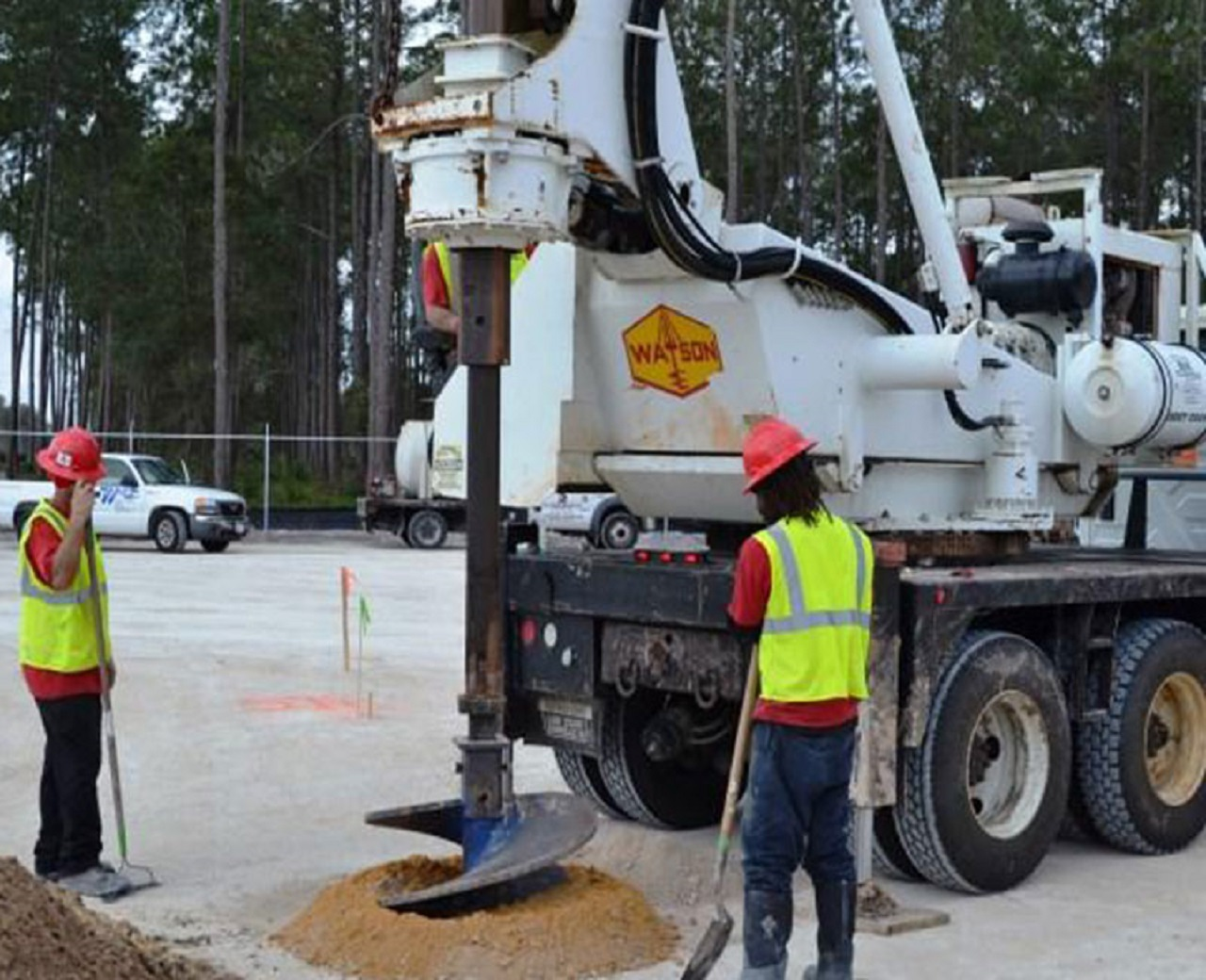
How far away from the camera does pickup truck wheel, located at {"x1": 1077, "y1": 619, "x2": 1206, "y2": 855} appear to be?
8500 millimetres

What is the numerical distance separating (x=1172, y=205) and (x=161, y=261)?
103 ft

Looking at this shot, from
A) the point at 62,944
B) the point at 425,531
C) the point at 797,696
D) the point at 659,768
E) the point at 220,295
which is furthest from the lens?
the point at 220,295

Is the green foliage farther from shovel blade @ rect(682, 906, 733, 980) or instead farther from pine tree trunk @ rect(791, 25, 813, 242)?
shovel blade @ rect(682, 906, 733, 980)

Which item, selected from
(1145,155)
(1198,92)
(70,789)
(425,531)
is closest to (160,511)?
(425,531)

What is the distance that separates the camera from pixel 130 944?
6062 mm

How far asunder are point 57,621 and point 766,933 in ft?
11.6

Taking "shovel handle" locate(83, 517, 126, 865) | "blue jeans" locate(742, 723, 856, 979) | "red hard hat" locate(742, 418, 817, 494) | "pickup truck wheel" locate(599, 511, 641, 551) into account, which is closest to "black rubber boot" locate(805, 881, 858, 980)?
"blue jeans" locate(742, 723, 856, 979)

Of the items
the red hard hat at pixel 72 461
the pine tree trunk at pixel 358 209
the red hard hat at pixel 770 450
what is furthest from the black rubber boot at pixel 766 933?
the pine tree trunk at pixel 358 209

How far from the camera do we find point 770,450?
19.9 feet

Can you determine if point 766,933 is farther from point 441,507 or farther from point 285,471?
point 285,471

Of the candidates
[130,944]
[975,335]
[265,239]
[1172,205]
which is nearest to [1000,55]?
[1172,205]

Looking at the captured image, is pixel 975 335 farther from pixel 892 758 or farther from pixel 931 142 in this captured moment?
pixel 931 142

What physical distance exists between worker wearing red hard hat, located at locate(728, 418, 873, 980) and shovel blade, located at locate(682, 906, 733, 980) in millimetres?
108

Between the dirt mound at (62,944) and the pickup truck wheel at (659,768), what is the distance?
2.73 metres
